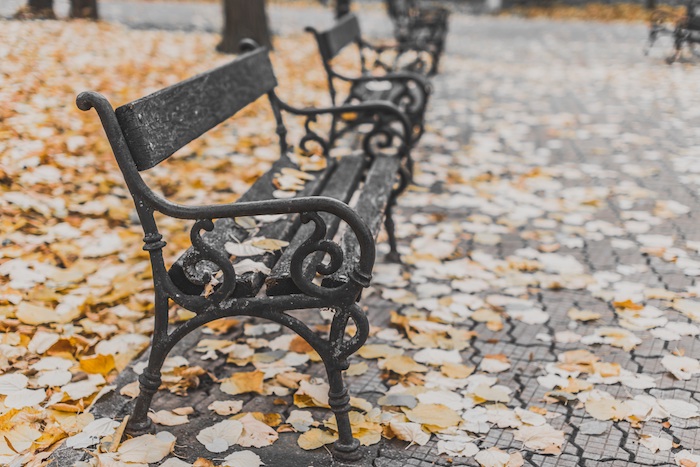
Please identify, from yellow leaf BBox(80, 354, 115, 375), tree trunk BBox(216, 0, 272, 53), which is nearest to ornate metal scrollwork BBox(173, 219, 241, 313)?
yellow leaf BBox(80, 354, 115, 375)

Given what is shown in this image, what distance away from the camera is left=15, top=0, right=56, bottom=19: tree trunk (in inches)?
427

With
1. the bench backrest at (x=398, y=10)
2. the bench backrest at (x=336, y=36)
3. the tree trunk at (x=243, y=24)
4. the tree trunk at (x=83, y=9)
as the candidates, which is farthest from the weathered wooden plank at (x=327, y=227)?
the tree trunk at (x=83, y=9)

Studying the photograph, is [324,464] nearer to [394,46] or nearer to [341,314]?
[341,314]

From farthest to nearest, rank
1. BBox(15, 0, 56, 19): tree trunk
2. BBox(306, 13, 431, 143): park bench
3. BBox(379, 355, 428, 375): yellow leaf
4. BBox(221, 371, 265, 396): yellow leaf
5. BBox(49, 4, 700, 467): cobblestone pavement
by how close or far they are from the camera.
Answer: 1. BBox(15, 0, 56, 19): tree trunk
2. BBox(306, 13, 431, 143): park bench
3. BBox(379, 355, 428, 375): yellow leaf
4. BBox(221, 371, 265, 396): yellow leaf
5. BBox(49, 4, 700, 467): cobblestone pavement

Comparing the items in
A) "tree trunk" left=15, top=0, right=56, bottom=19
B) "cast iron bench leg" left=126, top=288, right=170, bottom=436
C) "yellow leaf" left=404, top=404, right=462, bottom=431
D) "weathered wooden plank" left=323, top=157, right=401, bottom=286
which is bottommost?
"yellow leaf" left=404, top=404, right=462, bottom=431

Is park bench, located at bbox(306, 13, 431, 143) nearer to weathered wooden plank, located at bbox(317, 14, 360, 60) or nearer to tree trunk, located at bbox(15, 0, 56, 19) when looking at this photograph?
weathered wooden plank, located at bbox(317, 14, 360, 60)

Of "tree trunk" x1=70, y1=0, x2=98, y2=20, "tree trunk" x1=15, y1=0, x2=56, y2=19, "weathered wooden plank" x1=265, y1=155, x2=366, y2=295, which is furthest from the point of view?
"tree trunk" x1=70, y1=0, x2=98, y2=20

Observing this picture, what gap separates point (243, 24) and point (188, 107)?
7.29 meters

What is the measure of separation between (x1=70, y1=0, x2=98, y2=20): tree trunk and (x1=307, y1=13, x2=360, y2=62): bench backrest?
7.09 metres

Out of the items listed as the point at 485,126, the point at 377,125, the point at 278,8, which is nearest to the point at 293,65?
the point at 485,126

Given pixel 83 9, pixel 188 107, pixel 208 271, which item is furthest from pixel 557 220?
pixel 83 9

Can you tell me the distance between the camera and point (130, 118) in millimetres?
2537

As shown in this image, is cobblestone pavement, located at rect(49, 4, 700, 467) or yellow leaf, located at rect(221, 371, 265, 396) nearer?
cobblestone pavement, located at rect(49, 4, 700, 467)

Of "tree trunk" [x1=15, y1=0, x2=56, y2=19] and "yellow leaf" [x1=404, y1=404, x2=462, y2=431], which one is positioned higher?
"tree trunk" [x1=15, y1=0, x2=56, y2=19]
